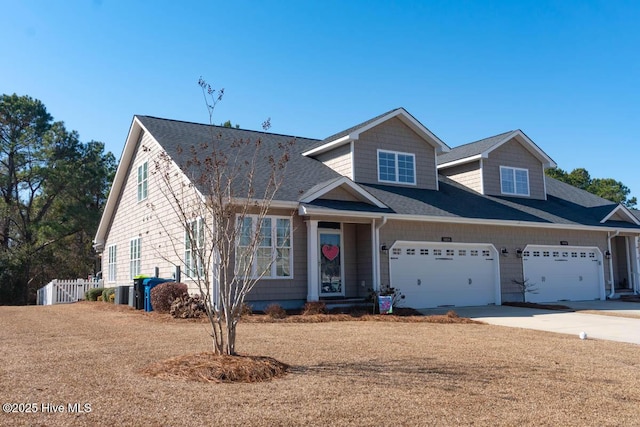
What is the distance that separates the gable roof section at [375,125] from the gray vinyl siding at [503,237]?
3220 millimetres

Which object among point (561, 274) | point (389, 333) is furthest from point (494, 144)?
point (389, 333)

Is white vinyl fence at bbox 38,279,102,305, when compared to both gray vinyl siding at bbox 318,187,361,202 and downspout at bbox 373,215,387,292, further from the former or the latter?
downspout at bbox 373,215,387,292

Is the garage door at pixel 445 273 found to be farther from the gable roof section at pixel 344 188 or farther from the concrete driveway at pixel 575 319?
the gable roof section at pixel 344 188

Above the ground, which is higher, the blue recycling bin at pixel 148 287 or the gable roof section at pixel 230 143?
the gable roof section at pixel 230 143

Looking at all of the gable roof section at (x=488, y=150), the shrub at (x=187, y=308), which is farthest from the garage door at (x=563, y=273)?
the shrub at (x=187, y=308)

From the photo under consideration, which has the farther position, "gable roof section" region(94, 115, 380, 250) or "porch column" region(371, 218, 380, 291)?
"porch column" region(371, 218, 380, 291)

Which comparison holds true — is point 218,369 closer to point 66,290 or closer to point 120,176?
point 120,176

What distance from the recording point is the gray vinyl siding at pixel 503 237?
16.9 m

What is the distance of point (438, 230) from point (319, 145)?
513 centimetres

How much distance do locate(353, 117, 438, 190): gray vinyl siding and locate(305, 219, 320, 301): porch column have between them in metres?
3.44

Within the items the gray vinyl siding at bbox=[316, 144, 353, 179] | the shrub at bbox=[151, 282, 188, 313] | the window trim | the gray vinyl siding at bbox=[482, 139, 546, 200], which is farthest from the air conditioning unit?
the gray vinyl siding at bbox=[482, 139, 546, 200]

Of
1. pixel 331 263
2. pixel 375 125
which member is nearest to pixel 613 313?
pixel 331 263

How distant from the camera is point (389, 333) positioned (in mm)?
11188

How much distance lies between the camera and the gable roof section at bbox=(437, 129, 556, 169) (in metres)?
21.3
